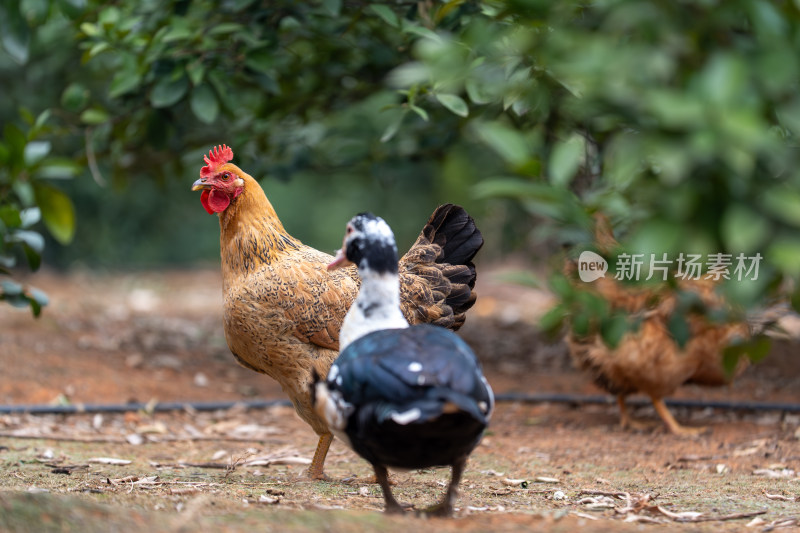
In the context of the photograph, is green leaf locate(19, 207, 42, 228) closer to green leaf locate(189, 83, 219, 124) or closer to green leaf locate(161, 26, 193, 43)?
green leaf locate(189, 83, 219, 124)

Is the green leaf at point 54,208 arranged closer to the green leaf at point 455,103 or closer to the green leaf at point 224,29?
the green leaf at point 224,29

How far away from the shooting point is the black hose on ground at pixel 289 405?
5.41 metres

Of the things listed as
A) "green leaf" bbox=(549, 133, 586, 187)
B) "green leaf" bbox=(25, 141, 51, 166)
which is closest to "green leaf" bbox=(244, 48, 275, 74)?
"green leaf" bbox=(25, 141, 51, 166)

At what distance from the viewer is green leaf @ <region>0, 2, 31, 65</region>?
4535mm

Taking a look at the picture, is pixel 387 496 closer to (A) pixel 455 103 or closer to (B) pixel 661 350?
(A) pixel 455 103

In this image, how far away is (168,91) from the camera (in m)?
5.20

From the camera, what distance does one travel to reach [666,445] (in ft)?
16.2

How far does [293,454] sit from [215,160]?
1829 mm

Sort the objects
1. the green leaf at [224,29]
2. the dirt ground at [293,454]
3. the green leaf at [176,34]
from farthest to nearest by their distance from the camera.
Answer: the green leaf at [224,29]
the green leaf at [176,34]
the dirt ground at [293,454]

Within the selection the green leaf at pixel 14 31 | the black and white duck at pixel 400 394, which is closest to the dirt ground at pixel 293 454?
the black and white duck at pixel 400 394

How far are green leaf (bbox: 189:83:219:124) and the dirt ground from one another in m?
2.13

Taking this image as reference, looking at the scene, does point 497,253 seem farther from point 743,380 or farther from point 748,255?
point 748,255

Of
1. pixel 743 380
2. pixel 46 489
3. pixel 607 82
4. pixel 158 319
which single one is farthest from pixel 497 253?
pixel 607 82

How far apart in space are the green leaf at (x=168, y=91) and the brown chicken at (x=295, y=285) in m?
0.87
